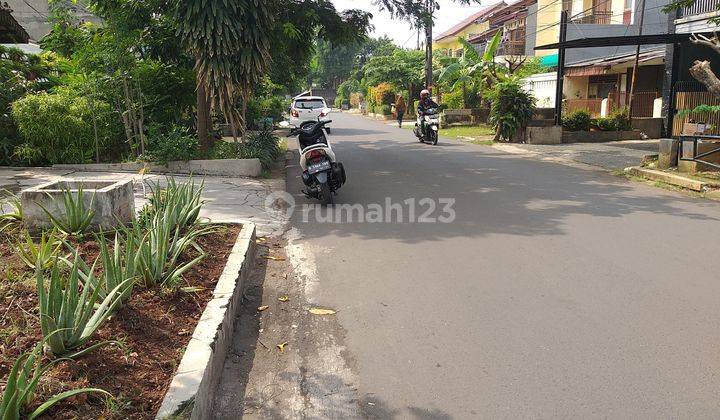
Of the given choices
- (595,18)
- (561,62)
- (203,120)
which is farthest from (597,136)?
(595,18)

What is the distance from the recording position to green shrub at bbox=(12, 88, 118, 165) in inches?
449

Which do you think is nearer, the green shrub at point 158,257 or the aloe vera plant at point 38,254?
the aloe vera plant at point 38,254

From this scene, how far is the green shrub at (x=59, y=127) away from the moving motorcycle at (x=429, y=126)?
1020 cm

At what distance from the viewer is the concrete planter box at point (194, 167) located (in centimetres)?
1198

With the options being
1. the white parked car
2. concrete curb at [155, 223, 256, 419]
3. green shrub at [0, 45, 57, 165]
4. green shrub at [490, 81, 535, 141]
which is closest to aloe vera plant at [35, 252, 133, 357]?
concrete curb at [155, 223, 256, 419]

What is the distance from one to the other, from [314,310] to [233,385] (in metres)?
1.35

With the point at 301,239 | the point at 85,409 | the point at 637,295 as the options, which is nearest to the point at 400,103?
the point at 301,239

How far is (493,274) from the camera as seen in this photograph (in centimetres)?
571

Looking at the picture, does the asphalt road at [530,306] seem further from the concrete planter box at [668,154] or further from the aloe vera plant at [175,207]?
the concrete planter box at [668,154]

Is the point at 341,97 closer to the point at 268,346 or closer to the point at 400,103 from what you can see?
the point at 400,103

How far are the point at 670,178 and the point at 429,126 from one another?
9.29m

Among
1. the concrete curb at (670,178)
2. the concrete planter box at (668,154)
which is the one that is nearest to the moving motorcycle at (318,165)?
the concrete curb at (670,178)

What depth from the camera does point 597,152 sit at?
669 inches

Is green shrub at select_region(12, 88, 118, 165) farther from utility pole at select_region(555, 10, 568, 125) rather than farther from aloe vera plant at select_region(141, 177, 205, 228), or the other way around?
utility pole at select_region(555, 10, 568, 125)
